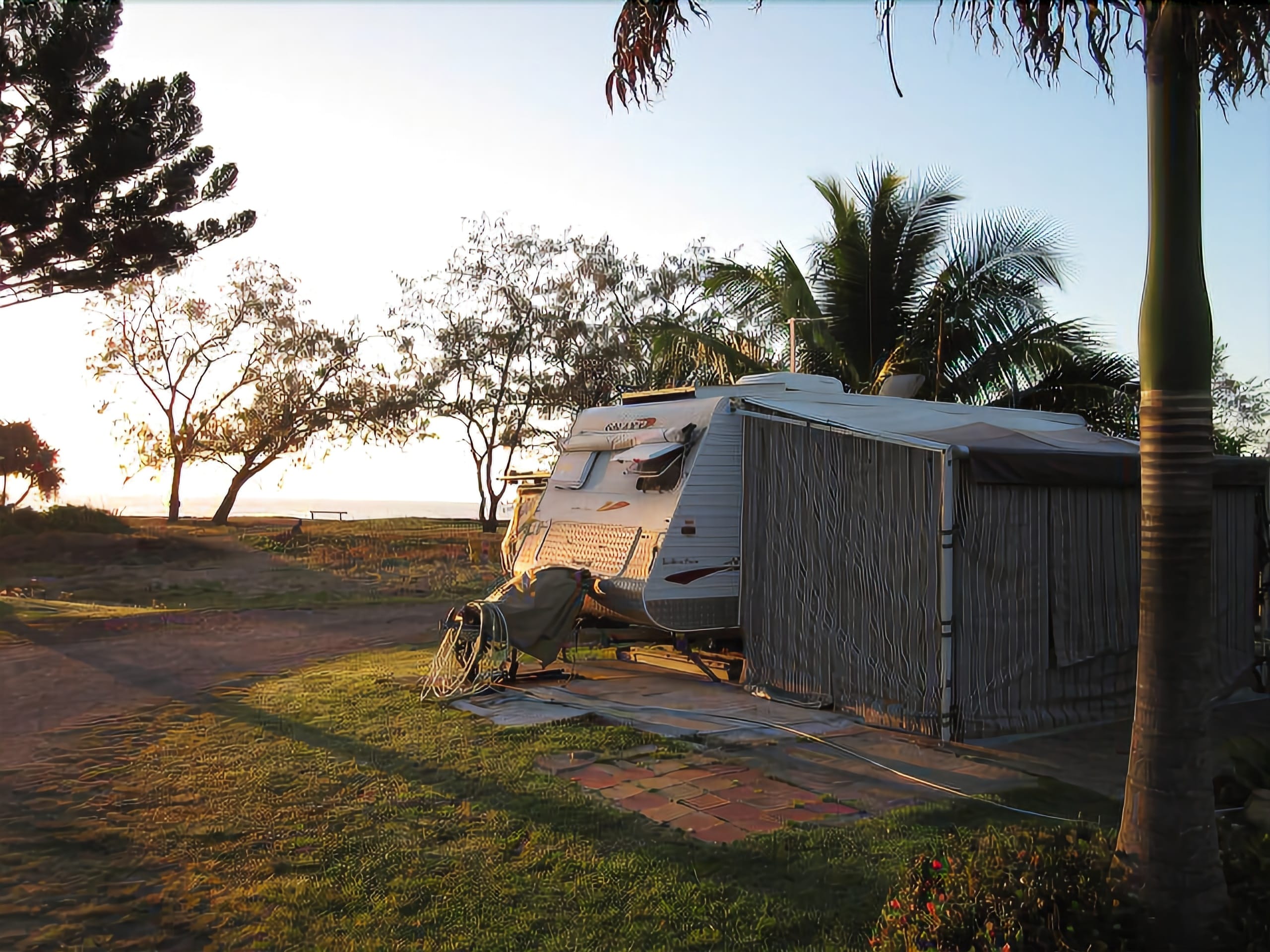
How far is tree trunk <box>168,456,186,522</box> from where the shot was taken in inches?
1491

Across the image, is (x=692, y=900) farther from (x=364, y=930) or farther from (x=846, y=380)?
(x=846, y=380)

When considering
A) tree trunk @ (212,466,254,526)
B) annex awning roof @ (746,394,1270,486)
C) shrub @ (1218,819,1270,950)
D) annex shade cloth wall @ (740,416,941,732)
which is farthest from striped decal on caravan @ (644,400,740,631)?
tree trunk @ (212,466,254,526)

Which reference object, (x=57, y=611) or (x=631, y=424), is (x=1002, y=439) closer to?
(x=631, y=424)

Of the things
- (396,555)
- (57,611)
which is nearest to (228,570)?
(396,555)

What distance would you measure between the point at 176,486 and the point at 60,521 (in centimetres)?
1067

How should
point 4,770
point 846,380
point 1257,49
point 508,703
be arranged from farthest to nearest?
1. point 846,380
2. point 508,703
3. point 4,770
4. point 1257,49

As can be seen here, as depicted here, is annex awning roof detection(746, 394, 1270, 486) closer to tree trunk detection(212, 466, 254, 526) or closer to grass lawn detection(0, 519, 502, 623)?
grass lawn detection(0, 519, 502, 623)

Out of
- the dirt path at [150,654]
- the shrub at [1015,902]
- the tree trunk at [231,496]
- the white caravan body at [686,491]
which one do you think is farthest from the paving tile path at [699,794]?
the tree trunk at [231,496]

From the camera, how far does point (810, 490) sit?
29.8 feet

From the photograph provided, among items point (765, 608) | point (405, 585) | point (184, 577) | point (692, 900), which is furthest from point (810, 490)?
point (184, 577)

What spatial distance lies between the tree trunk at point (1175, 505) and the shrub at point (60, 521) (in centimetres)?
2787

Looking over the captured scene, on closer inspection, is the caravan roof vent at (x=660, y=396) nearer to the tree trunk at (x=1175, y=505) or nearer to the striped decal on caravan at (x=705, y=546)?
the striped decal on caravan at (x=705, y=546)

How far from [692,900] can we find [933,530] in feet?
13.6

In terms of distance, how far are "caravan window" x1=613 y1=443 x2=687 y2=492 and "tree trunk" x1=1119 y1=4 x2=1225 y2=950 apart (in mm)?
6205
